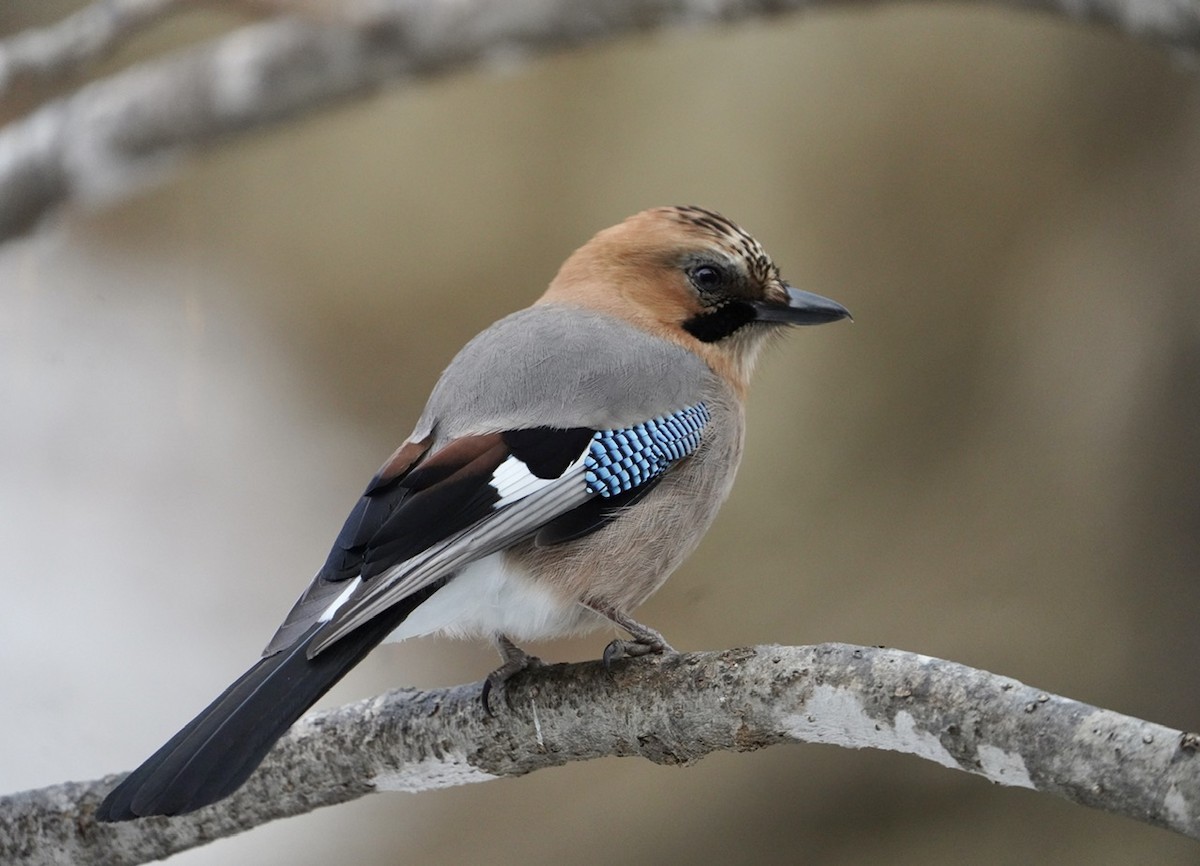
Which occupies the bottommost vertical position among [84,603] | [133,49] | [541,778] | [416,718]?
[541,778]

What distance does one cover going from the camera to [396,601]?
5.84ft

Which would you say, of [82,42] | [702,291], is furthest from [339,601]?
[82,42]

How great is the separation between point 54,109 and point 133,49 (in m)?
0.94

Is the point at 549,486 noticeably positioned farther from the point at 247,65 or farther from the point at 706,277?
the point at 247,65

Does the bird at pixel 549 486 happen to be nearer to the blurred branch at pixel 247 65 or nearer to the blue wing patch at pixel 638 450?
the blue wing patch at pixel 638 450

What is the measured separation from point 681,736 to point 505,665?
1.31ft

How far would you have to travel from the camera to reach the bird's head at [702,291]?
99.1 inches

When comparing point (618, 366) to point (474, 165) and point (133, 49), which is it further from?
point (133, 49)

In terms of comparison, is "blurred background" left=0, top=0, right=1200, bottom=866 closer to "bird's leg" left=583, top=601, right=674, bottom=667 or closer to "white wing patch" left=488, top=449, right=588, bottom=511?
"bird's leg" left=583, top=601, right=674, bottom=667

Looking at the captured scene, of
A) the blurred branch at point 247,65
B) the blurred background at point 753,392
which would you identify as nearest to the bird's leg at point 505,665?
the blurred background at point 753,392

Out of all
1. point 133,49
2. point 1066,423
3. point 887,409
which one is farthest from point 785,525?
point 133,49

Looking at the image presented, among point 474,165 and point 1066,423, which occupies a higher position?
point 474,165

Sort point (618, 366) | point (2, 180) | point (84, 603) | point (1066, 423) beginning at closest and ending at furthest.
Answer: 1. point (618, 366)
2. point (2, 180)
3. point (84, 603)
4. point (1066, 423)

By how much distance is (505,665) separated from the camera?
6.84 feet
